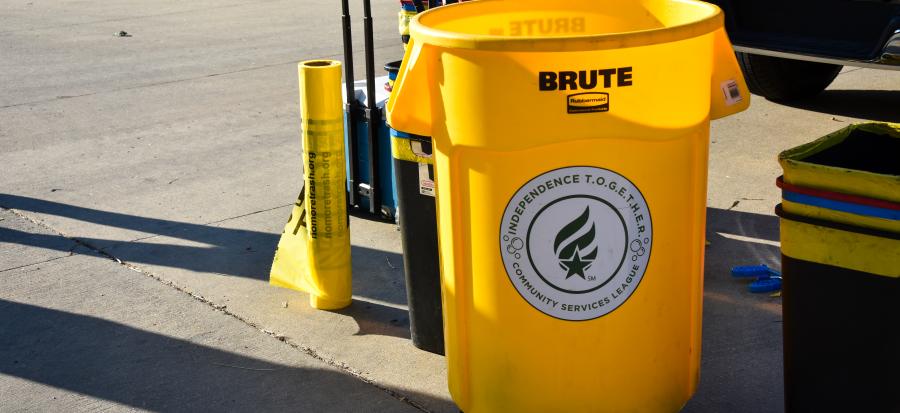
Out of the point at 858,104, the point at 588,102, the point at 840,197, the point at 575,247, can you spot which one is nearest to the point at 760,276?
the point at 840,197

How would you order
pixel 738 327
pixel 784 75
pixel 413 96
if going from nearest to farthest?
pixel 413 96 < pixel 738 327 < pixel 784 75

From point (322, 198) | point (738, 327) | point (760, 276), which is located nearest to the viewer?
point (738, 327)

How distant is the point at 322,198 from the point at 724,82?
1808mm

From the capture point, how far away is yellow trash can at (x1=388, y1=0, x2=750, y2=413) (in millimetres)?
2873

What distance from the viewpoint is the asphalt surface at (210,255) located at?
388 centimetres

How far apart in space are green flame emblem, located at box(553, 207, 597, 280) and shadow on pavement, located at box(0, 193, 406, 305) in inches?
64.4

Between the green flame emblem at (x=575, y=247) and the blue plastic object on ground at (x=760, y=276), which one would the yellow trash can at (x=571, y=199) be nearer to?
the green flame emblem at (x=575, y=247)

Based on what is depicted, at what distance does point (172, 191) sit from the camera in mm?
6168

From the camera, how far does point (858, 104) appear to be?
24.3 feet

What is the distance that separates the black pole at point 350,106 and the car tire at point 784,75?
10.1ft

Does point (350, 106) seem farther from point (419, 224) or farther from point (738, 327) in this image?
point (738, 327)

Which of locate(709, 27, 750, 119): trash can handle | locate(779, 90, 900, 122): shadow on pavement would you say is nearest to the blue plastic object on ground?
locate(709, 27, 750, 119): trash can handle

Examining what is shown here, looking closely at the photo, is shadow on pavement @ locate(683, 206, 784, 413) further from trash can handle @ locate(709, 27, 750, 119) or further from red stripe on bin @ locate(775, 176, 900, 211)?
trash can handle @ locate(709, 27, 750, 119)

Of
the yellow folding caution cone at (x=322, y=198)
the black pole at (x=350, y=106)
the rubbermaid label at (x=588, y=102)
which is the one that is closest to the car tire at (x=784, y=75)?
the black pole at (x=350, y=106)
